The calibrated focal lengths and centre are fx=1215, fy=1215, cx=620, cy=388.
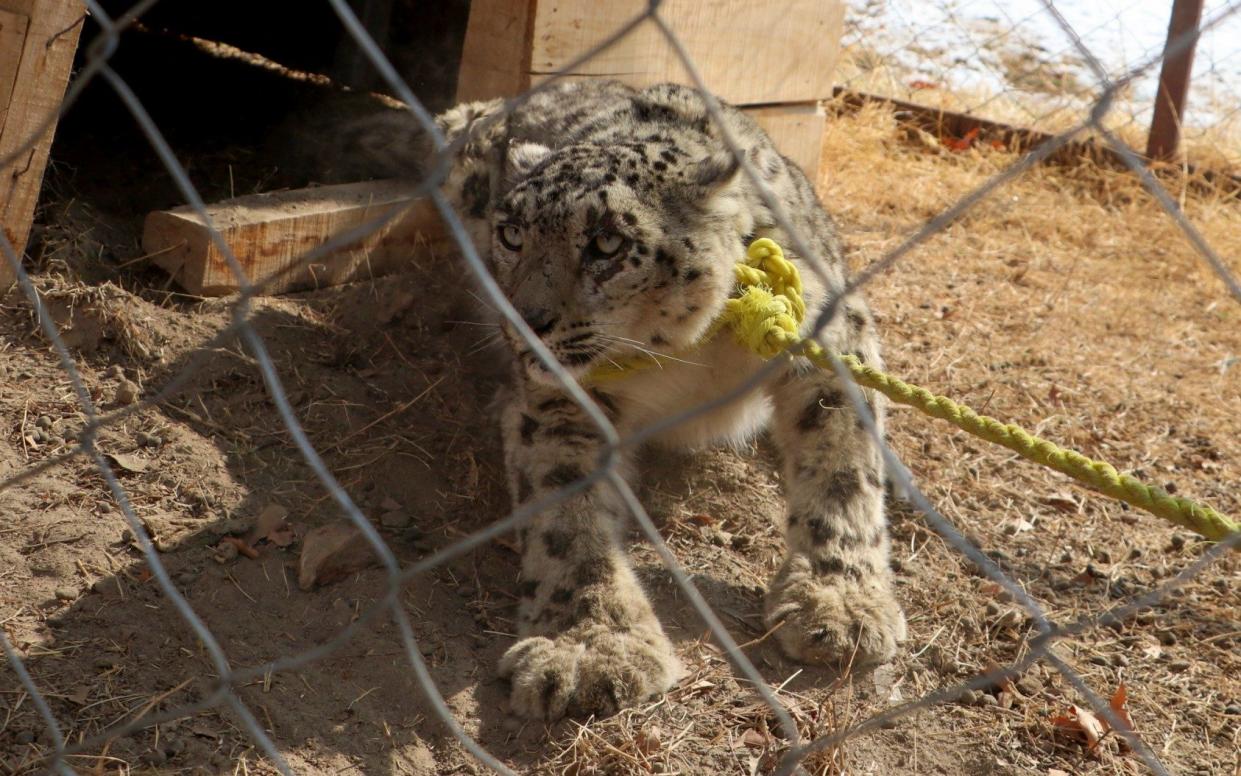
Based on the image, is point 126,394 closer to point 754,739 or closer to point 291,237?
point 291,237

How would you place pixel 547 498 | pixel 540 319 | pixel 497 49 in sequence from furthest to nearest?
pixel 497 49
pixel 540 319
pixel 547 498

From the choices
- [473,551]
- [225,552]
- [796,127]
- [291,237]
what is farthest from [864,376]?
[796,127]

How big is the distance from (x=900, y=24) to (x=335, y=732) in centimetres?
750

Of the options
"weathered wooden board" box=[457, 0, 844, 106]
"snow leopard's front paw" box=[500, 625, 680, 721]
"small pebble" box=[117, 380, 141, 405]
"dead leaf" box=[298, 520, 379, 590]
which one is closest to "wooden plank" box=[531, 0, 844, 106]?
"weathered wooden board" box=[457, 0, 844, 106]

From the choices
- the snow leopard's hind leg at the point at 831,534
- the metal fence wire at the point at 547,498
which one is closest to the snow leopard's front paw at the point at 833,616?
the snow leopard's hind leg at the point at 831,534

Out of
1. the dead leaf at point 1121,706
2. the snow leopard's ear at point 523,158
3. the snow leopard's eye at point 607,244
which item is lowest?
the dead leaf at point 1121,706

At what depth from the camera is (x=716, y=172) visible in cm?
332

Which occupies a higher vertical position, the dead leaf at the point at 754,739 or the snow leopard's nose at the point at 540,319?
the snow leopard's nose at the point at 540,319

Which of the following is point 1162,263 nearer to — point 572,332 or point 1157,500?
point 572,332

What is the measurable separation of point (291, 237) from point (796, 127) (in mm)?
2492

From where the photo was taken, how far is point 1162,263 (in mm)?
6051

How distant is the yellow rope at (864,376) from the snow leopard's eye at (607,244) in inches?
14.1

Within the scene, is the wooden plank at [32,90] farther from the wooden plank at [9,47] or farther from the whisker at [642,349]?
the whisker at [642,349]

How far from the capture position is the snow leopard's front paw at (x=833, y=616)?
3105mm
